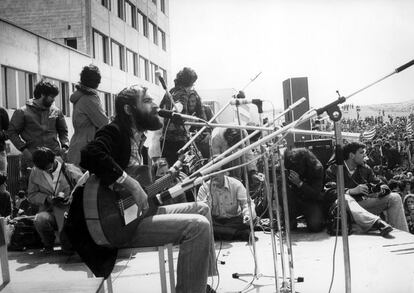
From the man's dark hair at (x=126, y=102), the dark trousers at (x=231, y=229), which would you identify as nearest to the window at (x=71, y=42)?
the dark trousers at (x=231, y=229)

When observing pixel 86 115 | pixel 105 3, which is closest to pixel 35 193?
pixel 86 115

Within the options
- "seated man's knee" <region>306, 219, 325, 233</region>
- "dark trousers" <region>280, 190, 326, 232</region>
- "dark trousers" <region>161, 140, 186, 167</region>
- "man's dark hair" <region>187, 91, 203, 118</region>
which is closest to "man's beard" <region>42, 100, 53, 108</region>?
"dark trousers" <region>161, 140, 186, 167</region>

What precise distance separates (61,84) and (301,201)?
995 centimetres

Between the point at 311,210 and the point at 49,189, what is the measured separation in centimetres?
276

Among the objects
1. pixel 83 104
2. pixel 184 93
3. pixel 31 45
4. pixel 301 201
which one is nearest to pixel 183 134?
pixel 184 93

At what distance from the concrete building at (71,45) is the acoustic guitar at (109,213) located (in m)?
4.47

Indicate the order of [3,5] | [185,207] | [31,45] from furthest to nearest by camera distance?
[31,45] → [3,5] → [185,207]

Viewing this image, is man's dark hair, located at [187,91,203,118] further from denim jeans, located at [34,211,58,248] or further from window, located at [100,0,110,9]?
window, located at [100,0,110,9]

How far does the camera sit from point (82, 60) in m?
14.3

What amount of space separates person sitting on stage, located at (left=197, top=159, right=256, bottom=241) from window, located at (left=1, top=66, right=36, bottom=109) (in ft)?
23.3

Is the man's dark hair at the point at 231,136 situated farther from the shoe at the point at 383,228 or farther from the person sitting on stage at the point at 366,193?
the shoe at the point at 383,228

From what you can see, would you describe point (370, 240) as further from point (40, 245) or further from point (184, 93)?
point (40, 245)

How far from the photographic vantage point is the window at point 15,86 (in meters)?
10.2

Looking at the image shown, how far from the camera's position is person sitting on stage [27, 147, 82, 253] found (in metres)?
4.19
